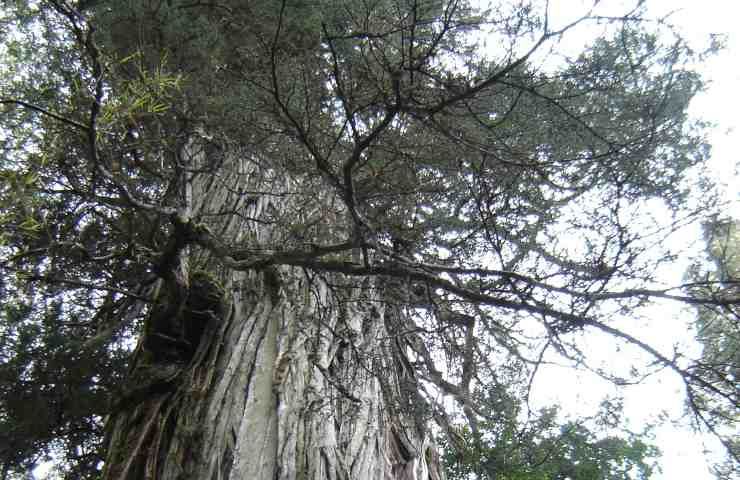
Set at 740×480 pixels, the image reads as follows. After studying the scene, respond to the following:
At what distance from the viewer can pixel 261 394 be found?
7.09 feet

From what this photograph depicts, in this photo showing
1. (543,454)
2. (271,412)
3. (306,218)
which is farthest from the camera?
(543,454)

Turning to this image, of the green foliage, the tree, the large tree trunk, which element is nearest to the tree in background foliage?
the tree

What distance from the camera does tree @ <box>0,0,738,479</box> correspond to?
1.90 metres

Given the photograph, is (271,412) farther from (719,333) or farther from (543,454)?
(543,454)

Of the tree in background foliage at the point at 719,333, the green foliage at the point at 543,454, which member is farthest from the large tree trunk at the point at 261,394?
the tree in background foliage at the point at 719,333

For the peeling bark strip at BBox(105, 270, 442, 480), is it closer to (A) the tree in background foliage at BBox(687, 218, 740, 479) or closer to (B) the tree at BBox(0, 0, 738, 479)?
(B) the tree at BBox(0, 0, 738, 479)

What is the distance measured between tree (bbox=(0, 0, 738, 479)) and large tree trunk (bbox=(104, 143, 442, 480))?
1 centimetres

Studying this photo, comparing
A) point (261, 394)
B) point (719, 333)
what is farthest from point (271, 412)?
point (719, 333)

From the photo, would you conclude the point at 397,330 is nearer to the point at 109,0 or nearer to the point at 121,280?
the point at 121,280

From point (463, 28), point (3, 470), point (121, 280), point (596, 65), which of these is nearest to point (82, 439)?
point (3, 470)

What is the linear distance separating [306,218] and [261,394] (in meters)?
1.11

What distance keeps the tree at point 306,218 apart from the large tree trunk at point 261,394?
11 millimetres

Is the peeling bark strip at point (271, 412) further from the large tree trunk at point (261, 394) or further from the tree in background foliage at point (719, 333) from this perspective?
the tree in background foliage at point (719, 333)

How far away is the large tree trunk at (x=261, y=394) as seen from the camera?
1970 millimetres
